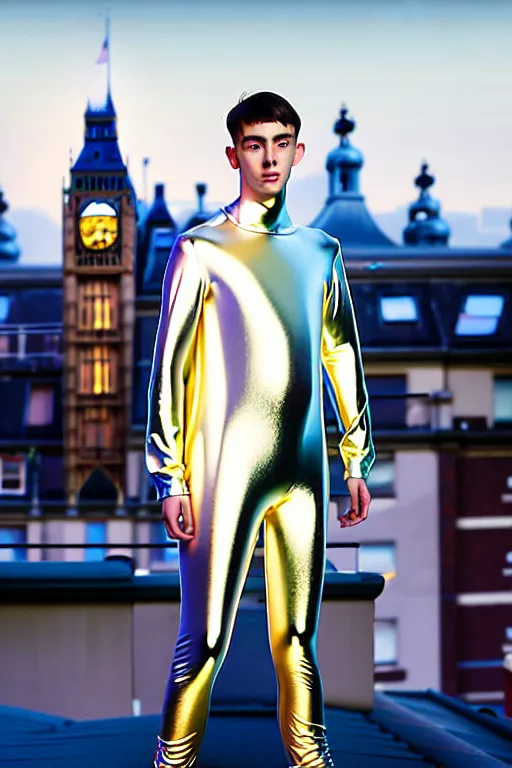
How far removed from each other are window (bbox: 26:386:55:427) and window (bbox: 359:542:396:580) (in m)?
1.49

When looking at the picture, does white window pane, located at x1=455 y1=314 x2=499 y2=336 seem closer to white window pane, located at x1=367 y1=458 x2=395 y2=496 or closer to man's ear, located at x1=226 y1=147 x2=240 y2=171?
white window pane, located at x1=367 y1=458 x2=395 y2=496

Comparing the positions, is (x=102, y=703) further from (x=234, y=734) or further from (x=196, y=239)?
(x=196, y=239)

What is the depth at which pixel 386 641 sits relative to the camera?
15.5 ft

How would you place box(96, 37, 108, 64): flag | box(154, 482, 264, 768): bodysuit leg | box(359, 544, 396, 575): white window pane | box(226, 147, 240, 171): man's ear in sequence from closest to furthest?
box(154, 482, 264, 768): bodysuit leg → box(226, 147, 240, 171): man's ear → box(96, 37, 108, 64): flag → box(359, 544, 396, 575): white window pane

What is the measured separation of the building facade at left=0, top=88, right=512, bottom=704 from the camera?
4254 mm

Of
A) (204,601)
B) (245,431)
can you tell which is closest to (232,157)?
(245,431)

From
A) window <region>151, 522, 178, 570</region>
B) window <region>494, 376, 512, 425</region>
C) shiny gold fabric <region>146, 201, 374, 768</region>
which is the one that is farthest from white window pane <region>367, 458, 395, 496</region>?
shiny gold fabric <region>146, 201, 374, 768</region>

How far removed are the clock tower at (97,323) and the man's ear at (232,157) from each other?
8.25ft

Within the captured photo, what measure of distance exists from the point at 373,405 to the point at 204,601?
316 cm

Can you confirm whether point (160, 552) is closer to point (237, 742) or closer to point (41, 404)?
point (41, 404)

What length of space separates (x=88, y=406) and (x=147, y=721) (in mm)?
2581

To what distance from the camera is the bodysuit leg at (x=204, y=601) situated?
144cm

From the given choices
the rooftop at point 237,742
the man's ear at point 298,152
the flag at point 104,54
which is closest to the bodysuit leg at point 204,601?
the rooftop at point 237,742

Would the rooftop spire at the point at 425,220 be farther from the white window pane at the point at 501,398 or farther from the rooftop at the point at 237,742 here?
the rooftop at the point at 237,742
